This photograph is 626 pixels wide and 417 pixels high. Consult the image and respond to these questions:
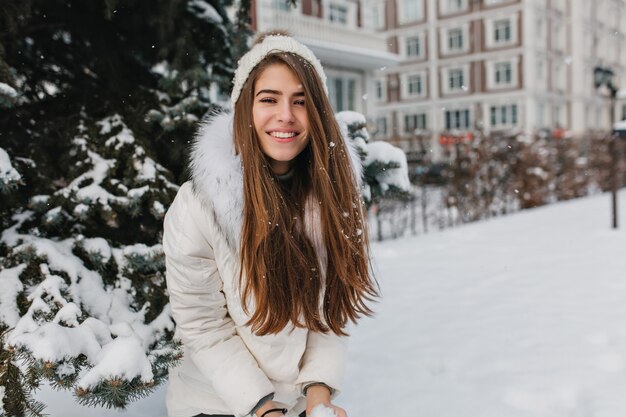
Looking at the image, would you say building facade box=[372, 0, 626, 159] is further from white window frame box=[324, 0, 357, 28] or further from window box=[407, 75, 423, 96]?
white window frame box=[324, 0, 357, 28]

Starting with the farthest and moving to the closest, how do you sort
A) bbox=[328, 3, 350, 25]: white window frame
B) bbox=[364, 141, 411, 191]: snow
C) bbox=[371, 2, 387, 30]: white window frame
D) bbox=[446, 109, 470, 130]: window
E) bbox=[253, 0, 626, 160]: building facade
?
bbox=[371, 2, 387, 30]: white window frame < bbox=[446, 109, 470, 130]: window < bbox=[253, 0, 626, 160]: building facade < bbox=[328, 3, 350, 25]: white window frame < bbox=[364, 141, 411, 191]: snow

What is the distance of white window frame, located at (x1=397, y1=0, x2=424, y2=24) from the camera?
3894 centimetres

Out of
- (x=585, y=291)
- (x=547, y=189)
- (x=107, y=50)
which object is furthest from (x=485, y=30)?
(x=107, y=50)

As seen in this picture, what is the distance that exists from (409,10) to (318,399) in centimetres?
4150

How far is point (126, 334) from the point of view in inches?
72.0

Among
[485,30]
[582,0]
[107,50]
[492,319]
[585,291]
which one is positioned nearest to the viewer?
[107,50]

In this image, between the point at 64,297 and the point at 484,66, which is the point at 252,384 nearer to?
the point at 64,297

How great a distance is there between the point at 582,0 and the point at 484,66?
10.7 m

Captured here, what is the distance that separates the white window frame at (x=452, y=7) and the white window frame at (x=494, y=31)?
2.08 m

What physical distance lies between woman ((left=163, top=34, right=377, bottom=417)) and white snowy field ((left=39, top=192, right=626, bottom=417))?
39.4 inches

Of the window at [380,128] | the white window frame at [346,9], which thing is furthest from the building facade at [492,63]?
the white window frame at [346,9]

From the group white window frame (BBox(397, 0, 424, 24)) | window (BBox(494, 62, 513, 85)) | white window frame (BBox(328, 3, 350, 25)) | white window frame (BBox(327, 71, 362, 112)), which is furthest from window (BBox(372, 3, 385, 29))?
white window frame (BBox(327, 71, 362, 112))

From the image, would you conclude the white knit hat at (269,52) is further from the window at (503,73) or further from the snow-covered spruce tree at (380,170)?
the window at (503,73)

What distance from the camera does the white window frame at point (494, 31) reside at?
35188mm
